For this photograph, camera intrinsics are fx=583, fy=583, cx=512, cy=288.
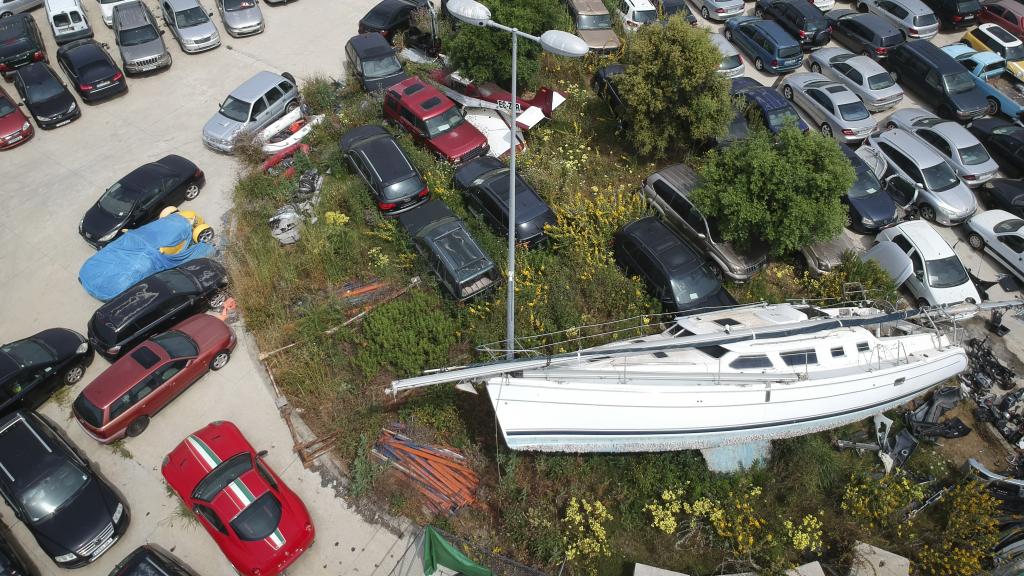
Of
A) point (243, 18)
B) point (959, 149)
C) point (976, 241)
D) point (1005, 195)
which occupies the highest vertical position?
point (243, 18)

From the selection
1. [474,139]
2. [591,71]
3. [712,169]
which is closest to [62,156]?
[474,139]

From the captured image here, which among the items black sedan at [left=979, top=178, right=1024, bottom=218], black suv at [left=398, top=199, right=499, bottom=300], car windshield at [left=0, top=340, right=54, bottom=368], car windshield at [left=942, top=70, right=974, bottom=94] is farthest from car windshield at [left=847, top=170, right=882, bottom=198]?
car windshield at [left=0, top=340, right=54, bottom=368]

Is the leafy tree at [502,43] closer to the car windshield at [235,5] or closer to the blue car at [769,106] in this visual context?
the blue car at [769,106]

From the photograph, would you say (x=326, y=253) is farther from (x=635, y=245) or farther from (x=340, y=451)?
(x=635, y=245)

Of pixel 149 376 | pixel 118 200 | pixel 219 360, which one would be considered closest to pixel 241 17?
pixel 118 200

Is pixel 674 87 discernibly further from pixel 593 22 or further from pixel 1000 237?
pixel 1000 237

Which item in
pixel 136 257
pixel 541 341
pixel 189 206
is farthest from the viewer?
pixel 189 206

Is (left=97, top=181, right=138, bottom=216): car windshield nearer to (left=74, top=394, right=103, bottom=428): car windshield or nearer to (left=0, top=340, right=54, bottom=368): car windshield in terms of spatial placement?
(left=0, top=340, right=54, bottom=368): car windshield
